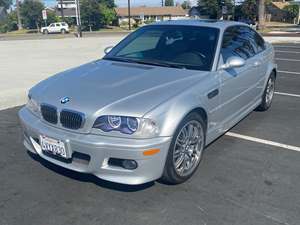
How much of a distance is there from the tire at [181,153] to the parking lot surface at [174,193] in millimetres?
102

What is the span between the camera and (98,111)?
9.89 ft

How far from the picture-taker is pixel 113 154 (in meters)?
2.95

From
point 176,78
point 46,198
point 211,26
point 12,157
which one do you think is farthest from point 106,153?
point 211,26

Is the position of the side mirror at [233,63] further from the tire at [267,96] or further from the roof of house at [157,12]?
the roof of house at [157,12]

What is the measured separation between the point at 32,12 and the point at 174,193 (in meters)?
66.7

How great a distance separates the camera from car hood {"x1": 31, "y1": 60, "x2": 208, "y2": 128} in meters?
3.06

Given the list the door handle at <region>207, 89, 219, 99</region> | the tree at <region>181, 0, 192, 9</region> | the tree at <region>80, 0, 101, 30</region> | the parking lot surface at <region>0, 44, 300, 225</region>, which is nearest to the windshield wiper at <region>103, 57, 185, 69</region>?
the door handle at <region>207, 89, 219, 99</region>

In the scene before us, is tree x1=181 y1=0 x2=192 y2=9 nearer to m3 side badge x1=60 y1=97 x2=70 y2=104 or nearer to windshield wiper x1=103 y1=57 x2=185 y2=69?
windshield wiper x1=103 y1=57 x2=185 y2=69

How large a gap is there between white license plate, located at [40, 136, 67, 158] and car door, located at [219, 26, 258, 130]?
1.90 m

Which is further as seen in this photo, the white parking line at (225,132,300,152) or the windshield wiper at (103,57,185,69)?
the white parking line at (225,132,300,152)

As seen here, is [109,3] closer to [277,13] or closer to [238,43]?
[277,13]

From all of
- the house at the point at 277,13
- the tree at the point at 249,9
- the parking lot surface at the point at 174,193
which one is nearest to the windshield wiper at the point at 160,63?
the parking lot surface at the point at 174,193

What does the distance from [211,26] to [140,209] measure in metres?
2.55

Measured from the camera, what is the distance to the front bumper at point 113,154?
2.93 metres
